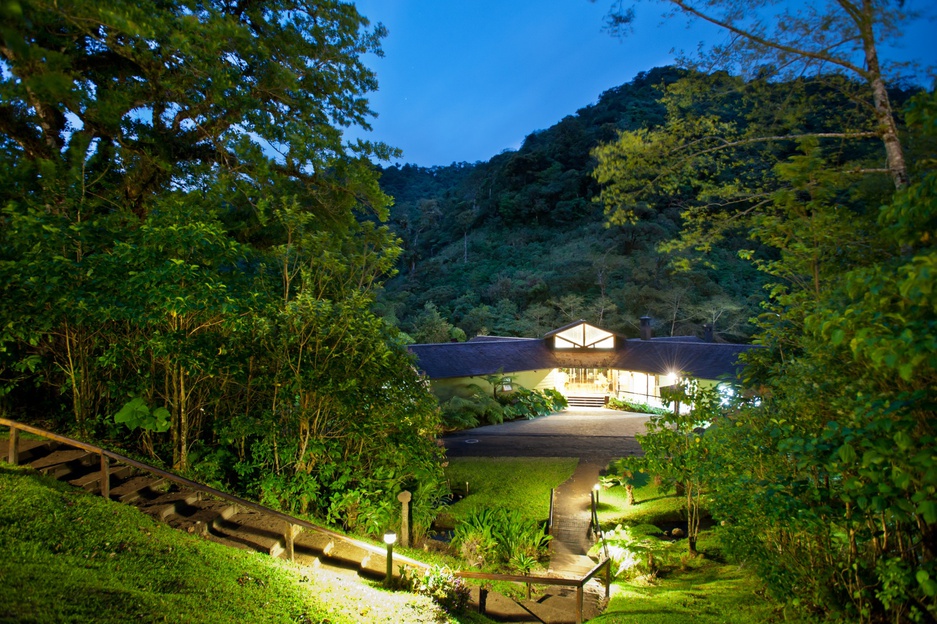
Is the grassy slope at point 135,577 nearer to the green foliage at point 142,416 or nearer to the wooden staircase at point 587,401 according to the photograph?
the green foliage at point 142,416

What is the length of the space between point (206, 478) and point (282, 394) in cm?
176

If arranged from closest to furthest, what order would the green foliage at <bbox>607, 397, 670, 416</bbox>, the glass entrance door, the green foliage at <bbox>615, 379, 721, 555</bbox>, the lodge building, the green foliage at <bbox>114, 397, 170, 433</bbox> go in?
the green foliage at <bbox>114, 397, 170, 433</bbox> → the green foliage at <bbox>615, 379, 721, 555</bbox> → the lodge building → the green foliage at <bbox>607, 397, 670, 416</bbox> → the glass entrance door

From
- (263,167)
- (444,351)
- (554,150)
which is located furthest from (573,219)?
(263,167)

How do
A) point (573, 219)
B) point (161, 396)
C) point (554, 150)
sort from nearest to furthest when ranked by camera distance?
point (161, 396) < point (573, 219) < point (554, 150)

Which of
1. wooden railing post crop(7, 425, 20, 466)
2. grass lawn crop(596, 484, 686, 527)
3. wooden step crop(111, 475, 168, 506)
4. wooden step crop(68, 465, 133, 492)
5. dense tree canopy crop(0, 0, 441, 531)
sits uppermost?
dense tree canopy crop(0, 0, 441, 531)

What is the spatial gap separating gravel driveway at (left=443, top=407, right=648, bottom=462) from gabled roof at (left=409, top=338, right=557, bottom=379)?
3610mm

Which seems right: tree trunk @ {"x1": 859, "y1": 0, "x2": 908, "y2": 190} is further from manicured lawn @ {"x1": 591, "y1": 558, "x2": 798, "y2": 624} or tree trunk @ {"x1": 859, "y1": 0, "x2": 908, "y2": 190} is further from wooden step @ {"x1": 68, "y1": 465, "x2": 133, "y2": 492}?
wooden step @ {"x1": 68, "y1": 465, "x2": 133, "y2": 492}

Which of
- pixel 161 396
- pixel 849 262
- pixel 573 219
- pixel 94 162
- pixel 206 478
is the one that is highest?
pixel 573 219

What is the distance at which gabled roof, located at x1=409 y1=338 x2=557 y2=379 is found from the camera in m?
25.1

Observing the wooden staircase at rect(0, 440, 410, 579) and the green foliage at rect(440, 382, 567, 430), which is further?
the green foliage at rect(440, 382, 567, 430)

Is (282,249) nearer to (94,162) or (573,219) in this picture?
(94,162)

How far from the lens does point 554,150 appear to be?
59.2 metres

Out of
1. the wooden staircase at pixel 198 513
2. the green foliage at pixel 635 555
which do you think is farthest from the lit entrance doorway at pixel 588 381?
the wooden staircase at pixel 198 513

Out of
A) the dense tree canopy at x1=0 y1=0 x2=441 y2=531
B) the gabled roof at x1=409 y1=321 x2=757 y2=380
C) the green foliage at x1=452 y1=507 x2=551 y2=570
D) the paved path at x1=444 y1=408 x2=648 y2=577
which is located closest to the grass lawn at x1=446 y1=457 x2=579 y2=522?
the paved path at x1=444 y1=408 x2=648 y2=577
